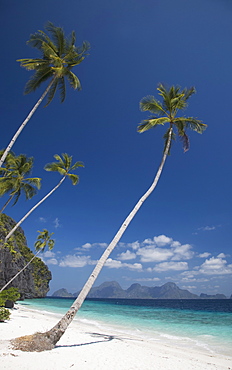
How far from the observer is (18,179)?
18.8 meters

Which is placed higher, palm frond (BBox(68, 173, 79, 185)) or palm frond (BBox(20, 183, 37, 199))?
palm frond (BBox(68, 173, 79, 185))

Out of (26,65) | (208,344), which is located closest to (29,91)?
(26,65)

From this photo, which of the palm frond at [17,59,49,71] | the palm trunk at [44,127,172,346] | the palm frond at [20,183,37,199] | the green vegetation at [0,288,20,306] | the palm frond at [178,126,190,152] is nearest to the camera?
the palm trunk at [44,127,172,346]

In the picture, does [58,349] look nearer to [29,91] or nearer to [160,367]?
[160,367]

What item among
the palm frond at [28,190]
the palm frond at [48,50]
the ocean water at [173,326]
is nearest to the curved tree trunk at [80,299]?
the ocean water at [173,326]

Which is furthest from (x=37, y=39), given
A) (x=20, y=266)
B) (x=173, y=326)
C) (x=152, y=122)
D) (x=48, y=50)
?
(x=20, y=266)

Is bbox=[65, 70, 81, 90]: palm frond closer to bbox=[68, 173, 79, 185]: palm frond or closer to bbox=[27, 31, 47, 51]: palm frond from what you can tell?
bbox=[27, 31, 47, 51]: palm frond

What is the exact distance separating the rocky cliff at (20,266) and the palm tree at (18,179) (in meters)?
2.88

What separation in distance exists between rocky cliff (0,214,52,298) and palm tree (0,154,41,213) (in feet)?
9.44

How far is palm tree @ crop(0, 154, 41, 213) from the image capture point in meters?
17.9

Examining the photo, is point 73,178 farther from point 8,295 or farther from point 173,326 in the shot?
point 173,326

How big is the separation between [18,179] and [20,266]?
29511 mm

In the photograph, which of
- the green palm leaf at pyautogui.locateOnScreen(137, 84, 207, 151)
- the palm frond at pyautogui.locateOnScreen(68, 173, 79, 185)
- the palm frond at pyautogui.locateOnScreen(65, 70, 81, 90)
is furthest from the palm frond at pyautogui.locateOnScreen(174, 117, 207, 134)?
the palm frond at pyautogui.locateOnScreen(68, 173, 79, 185)

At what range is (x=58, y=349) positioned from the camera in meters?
7.36
